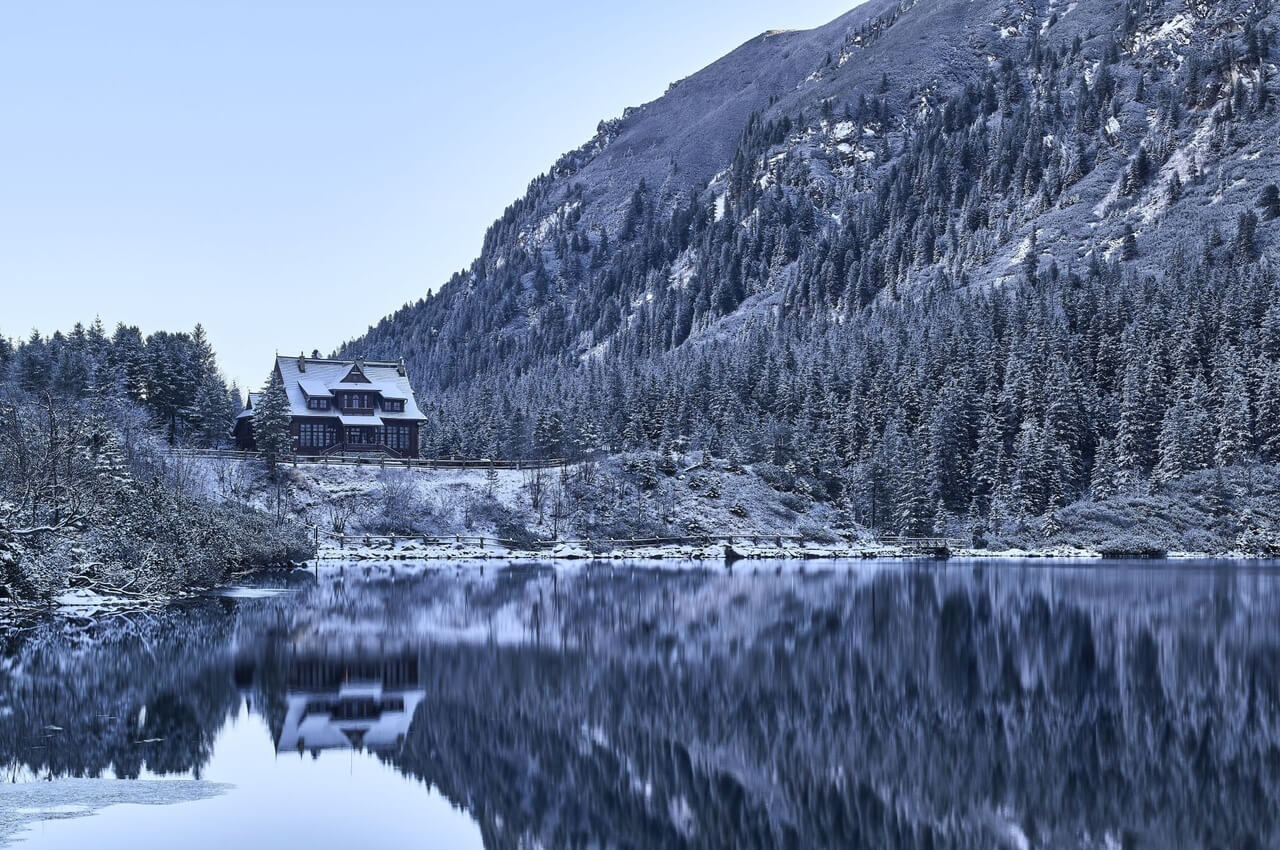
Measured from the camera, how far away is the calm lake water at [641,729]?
15945mm

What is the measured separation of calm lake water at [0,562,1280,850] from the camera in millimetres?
15945

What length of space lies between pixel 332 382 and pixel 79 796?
96.3 meters

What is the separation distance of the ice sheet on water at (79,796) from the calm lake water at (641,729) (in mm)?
63

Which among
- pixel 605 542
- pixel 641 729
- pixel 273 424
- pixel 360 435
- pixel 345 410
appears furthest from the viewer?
pixel 345 410

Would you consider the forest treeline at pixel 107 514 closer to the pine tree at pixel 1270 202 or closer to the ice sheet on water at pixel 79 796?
the ice sheet on water at pixel 79 796

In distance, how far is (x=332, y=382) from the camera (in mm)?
110125

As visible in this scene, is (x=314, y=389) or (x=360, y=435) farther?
(x=360, y=435)

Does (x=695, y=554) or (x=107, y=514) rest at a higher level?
(x=107, y=514)

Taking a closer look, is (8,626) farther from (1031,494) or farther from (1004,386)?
(1004,386)

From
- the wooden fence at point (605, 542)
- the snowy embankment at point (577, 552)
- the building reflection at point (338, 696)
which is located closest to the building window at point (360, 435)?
the wooden fence at point (605, 542)

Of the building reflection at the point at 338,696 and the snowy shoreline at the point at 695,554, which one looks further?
the snowy shoreline at the point at 695,554

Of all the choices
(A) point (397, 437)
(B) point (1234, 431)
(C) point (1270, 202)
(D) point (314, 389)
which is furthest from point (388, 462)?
(C) point (1270, 202)

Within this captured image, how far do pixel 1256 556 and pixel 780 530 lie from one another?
111 feet

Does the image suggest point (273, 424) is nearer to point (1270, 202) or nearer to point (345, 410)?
point (345, 410)
